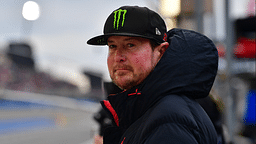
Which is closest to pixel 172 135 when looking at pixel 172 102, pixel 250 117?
pixel 172 102

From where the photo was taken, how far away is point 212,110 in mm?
3418

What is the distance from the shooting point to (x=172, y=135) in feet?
4.63

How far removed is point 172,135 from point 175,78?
0.39m

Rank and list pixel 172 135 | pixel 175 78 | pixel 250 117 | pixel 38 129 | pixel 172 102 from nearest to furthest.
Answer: pixel 172 135, pixel 172 102, pixel 175 78, pixel 250 117, pixel 38 129

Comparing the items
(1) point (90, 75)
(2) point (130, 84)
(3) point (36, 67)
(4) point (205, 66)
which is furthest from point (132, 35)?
(1) point (90, 75)

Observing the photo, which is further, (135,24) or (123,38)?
(123,38)

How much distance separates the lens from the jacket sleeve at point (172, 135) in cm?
140

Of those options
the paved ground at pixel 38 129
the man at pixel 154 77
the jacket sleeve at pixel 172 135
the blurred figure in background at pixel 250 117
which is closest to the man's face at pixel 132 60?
the man at pixel 154 77

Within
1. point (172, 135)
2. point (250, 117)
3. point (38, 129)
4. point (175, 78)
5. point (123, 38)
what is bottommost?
point (38, 129)

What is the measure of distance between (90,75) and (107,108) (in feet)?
74.6

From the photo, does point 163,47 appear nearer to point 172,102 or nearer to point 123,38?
A: point 123,38

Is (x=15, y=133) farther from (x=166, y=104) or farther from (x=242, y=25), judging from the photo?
(x=166, y=104)

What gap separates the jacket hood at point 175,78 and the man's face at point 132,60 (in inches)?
3.1

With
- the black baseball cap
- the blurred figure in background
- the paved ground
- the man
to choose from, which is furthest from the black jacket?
the blurred figure in background
